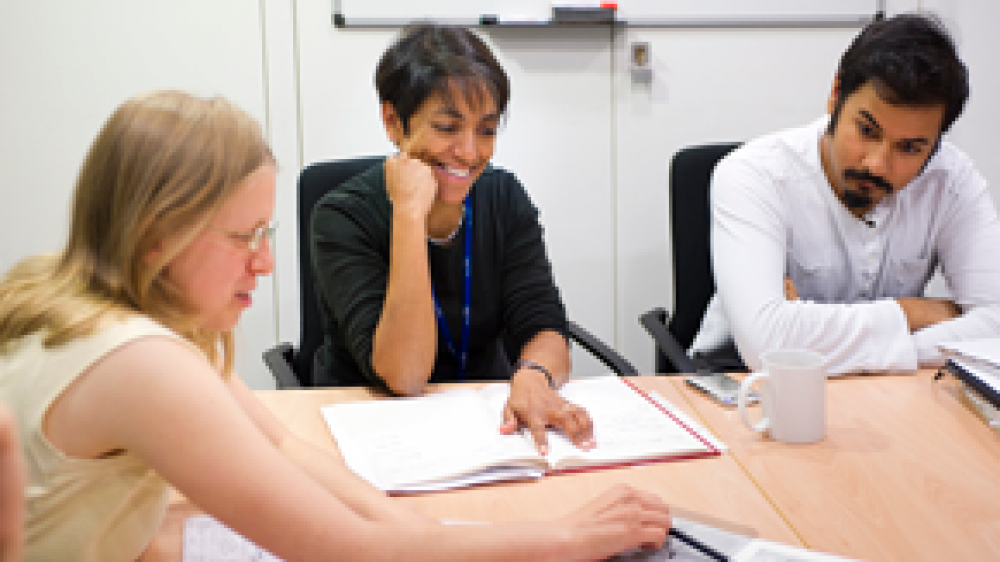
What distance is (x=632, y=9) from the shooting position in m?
2.59

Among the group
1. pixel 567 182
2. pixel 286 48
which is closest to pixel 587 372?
pixel 567 182

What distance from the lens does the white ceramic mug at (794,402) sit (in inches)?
50.4

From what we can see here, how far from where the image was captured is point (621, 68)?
8.64 ft

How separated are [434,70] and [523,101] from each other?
3.47 ft

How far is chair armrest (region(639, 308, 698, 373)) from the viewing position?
1.80 m

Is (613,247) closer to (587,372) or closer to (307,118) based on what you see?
(587,372)

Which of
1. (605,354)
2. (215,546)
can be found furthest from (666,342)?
(215,546)

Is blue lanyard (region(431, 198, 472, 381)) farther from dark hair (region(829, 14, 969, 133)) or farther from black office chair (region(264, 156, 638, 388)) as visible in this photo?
dark hair (region(829, 14, 969, 133))

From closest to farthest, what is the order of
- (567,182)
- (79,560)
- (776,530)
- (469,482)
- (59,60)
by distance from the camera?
Result: (79,560) < (776,530) < (469,482) < (59,60) < (567,182)

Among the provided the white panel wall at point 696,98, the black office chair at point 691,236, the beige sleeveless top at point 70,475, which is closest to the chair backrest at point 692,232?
the black office chair at point 691,236

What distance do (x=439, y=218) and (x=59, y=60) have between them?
1485mm

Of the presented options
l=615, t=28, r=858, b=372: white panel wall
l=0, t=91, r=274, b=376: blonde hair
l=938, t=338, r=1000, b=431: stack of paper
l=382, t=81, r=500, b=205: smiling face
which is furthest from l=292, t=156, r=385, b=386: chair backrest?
l=938, t=338, r=1000, b=431: stack of paper

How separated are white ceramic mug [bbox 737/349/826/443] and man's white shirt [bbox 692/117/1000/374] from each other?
429 millimetres

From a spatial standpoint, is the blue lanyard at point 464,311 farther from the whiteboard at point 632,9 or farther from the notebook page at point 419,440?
the whiteboard at point 632,9
